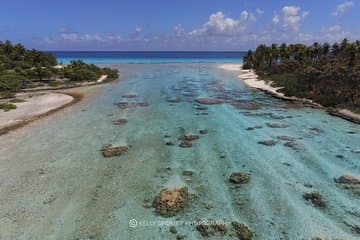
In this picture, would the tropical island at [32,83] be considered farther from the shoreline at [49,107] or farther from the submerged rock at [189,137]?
the submerged rock at [189,137]

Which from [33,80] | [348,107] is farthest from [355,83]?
[33,80]

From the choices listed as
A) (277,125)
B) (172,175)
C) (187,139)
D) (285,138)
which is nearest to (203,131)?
(187,139)

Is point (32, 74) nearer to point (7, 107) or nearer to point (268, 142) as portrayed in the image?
point (7, 107)

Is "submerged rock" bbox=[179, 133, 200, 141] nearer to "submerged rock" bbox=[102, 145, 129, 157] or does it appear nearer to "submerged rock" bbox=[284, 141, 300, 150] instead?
"submerged rock" bbox=[102, 145, 129, 157]

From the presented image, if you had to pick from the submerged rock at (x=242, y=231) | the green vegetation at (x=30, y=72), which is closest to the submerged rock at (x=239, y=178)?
the submerged rock at (x=242, y=231)

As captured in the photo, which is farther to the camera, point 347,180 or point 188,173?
point 188,173
